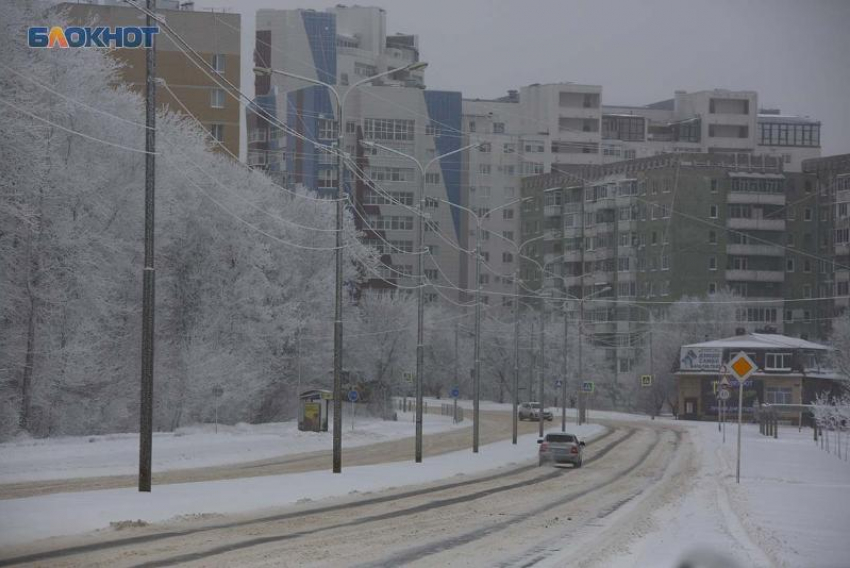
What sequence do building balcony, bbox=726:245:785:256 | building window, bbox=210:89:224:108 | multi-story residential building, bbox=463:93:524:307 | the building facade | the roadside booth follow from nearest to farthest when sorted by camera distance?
the roadside booth < the building facade < building window, bbox=210:89:224:108 < building balcony, bbox=726:245:785:256 < multi-story residential building, bbox=463:93:524:307

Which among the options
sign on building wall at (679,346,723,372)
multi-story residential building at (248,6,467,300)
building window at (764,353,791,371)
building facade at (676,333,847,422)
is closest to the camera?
building facade at (676,333,847,422)

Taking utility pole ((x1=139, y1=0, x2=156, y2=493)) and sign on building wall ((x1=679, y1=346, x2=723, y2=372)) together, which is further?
sign on building wall ((x1=679, y1=346, x2=723, y2=372))

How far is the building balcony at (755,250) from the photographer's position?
134m

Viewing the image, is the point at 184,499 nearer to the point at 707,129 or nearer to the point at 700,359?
the point at 700,359

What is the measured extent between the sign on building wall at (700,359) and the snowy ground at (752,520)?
51867 millimetres

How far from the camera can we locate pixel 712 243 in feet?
438

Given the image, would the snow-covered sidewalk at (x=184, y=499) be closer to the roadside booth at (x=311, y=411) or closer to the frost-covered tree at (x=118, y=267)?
the frost-covered tree at (x=118, y=267)

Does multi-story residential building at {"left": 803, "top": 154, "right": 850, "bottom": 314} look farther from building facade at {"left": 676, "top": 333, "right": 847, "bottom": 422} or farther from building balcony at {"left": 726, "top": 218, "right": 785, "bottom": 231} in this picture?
building facade at {"left": 676, "top": 333, "right": 847, "bottom": 422}

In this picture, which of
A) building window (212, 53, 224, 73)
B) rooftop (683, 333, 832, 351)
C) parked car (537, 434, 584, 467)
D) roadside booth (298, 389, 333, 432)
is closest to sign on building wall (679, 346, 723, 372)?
rooftop (683, 333, 832, 351)

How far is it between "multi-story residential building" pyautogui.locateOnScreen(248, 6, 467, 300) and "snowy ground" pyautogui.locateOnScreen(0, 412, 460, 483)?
73807 mm

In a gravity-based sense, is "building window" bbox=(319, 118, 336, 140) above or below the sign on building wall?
above

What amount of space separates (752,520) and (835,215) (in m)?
114

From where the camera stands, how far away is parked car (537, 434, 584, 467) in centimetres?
4716

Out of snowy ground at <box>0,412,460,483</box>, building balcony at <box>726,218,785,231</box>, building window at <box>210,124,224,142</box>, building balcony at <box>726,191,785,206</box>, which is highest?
building window at <box>210,124,224,142</box>
